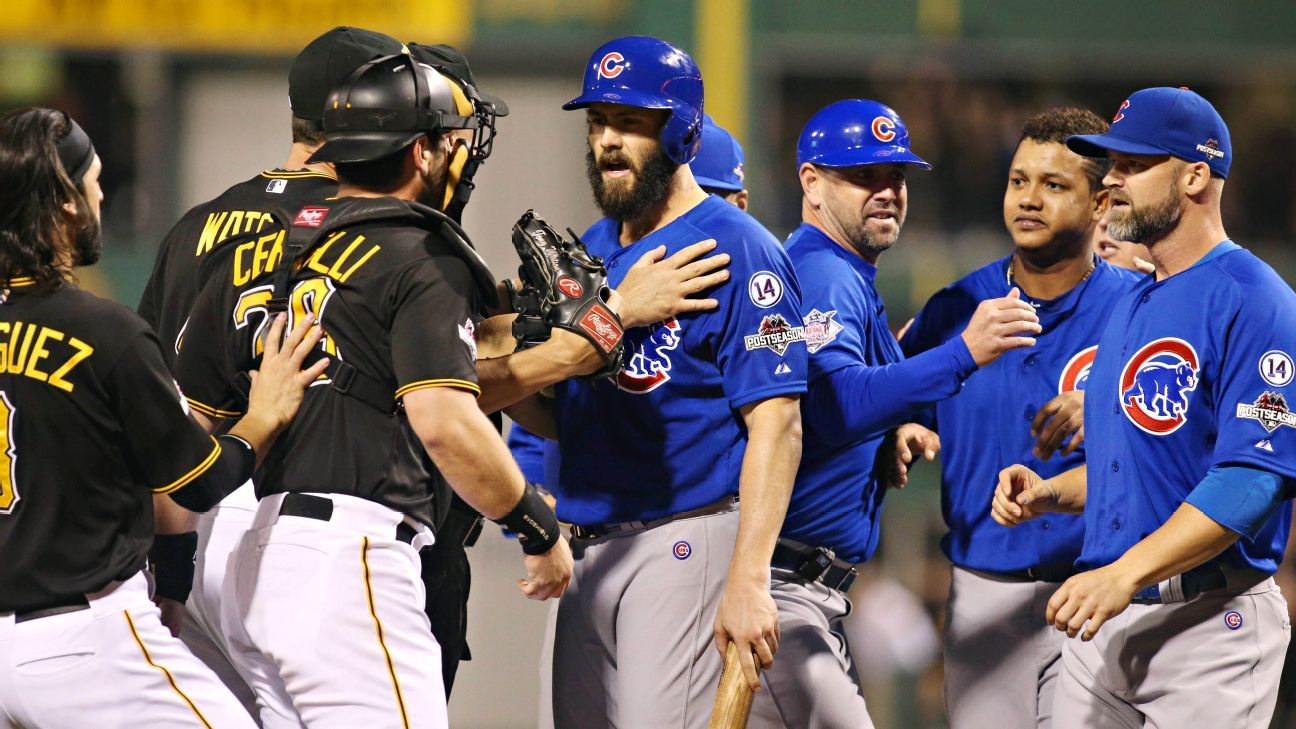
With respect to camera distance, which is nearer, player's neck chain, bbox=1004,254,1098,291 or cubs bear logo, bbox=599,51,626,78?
cubs bear logo, bbox=599,51,626,78

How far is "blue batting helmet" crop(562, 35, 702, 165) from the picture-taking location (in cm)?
405

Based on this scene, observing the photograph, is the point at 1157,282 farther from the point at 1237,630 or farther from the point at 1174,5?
the point at 1174,5

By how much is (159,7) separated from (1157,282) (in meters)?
8.90

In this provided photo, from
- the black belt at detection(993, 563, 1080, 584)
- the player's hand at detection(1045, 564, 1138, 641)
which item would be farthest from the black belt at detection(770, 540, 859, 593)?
the player's hand at detection(1045, 564, 1138, 641)

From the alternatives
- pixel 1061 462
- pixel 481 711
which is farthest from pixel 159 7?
pixel 1061 462

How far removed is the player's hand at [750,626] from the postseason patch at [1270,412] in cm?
123

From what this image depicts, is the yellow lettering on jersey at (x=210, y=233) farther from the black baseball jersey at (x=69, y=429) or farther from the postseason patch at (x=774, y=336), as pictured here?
the postseason patch at (x=774, y=336)

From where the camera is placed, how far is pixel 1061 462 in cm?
459

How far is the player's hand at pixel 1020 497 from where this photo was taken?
13.8 feet

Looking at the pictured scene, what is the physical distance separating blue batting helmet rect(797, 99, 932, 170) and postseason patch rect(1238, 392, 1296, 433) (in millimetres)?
1574

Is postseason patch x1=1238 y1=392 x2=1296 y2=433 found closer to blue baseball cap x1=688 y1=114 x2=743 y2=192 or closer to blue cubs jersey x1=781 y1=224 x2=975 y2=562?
blue cubs jersey x1=781 y1=224 x2=975 y2=562

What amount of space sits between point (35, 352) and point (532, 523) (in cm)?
117

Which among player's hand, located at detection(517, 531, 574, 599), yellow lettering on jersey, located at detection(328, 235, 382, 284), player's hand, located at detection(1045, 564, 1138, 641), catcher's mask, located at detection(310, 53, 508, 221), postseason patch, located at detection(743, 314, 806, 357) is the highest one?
catcher's mask, located at detection(310, 53, 508, 221)

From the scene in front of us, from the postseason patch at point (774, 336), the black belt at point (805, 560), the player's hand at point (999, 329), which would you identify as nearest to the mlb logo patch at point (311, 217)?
the postseason patch at point (774, 336)
